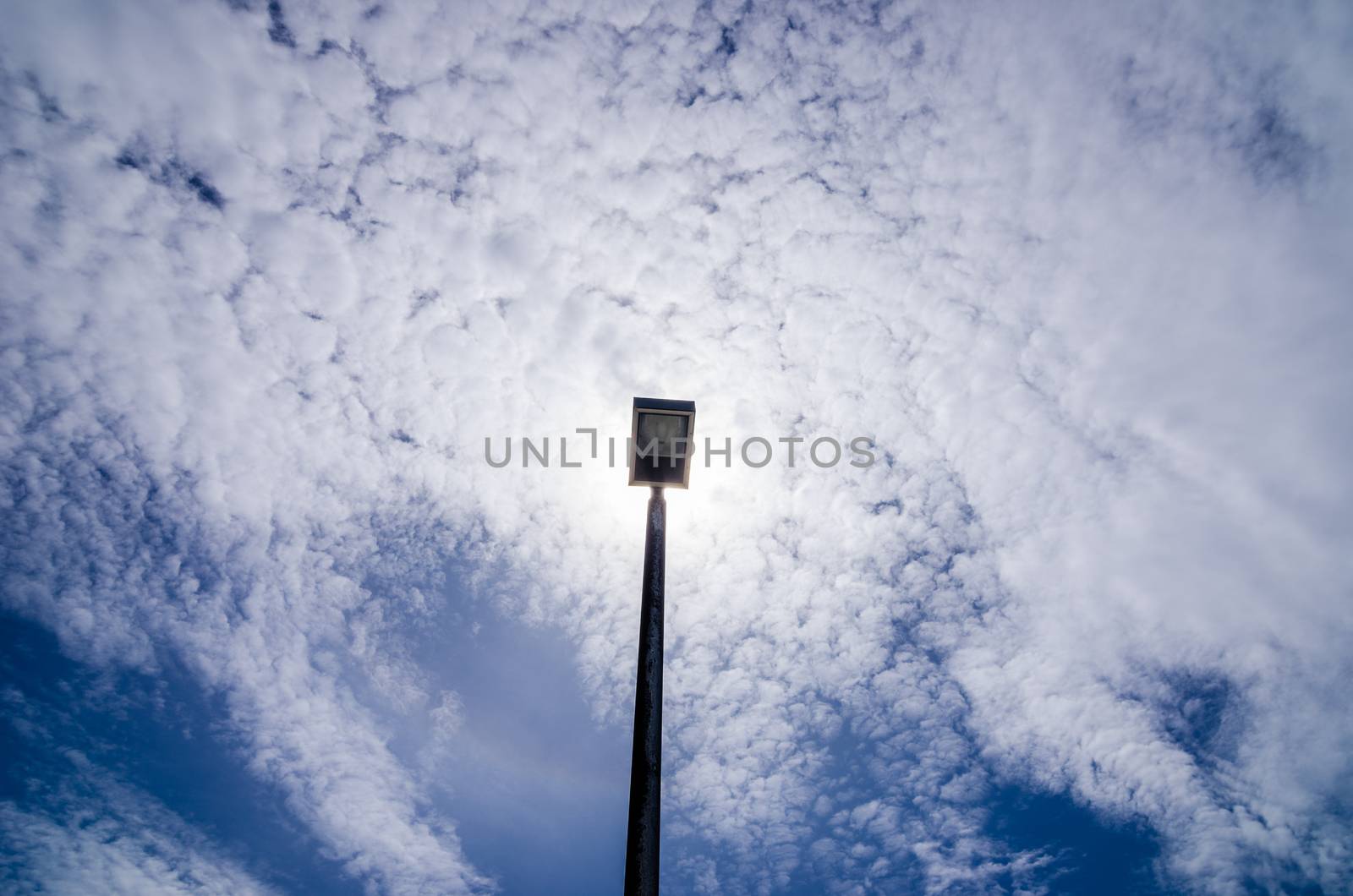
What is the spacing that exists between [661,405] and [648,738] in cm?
202

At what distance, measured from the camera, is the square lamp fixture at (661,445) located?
425cm

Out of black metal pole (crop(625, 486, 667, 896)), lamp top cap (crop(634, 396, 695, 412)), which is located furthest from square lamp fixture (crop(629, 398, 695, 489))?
black metal pole (crop(625, 486, 667, 896))

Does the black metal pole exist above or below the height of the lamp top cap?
below

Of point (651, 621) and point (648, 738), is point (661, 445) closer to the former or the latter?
point (651, 621)

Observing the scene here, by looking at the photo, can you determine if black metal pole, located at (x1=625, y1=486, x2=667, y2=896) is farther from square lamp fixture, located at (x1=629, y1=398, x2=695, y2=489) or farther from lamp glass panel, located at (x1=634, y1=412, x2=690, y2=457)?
lamp glass panel, located at (x1=634, y1=412, x2=690, y2=457)

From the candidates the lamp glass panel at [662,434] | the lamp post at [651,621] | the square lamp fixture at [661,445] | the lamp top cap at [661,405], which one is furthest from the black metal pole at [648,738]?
the lamp top cap at [661,405]

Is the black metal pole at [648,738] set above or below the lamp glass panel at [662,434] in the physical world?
below

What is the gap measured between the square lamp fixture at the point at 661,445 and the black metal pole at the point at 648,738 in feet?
1.13

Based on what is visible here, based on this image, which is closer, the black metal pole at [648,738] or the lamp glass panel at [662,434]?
the black metal pole at [648,738]

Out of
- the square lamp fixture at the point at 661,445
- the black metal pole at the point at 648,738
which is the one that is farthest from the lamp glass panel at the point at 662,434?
the black metal pole at the point at 648,738

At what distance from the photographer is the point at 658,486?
170 inches

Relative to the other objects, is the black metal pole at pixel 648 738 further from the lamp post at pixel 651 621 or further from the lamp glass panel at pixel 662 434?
the lamp glass panel at pixel 662 434

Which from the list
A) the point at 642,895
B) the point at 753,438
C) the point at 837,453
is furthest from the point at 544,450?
the point at 642,895

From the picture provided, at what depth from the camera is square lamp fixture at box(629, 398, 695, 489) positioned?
4.25 metres
